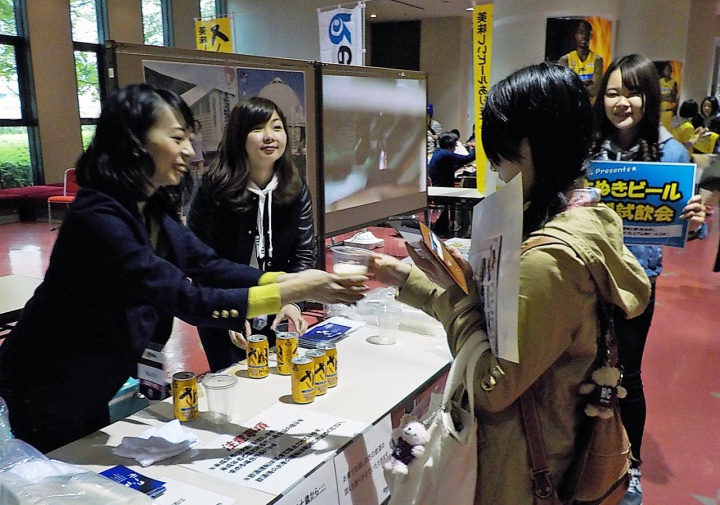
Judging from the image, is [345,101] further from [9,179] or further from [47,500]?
[9,179]

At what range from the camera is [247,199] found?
2.29 meters

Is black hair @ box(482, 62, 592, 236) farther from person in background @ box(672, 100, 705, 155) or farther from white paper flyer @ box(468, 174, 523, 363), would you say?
person in background @ box(672, 100, 705, 155)

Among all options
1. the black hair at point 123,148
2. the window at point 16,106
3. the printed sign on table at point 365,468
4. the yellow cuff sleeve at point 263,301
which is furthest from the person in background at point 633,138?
the window at point 16,106

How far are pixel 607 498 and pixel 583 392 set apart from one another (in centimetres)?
23

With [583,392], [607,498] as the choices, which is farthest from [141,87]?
[607,498]

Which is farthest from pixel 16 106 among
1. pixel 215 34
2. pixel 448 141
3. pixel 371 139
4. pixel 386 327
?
pixel 386 327

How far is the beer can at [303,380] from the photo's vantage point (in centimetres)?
153

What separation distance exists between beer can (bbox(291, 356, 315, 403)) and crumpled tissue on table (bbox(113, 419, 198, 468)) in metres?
0.30

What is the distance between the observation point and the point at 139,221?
4.68ft

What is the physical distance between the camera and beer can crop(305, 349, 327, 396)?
5.18ft

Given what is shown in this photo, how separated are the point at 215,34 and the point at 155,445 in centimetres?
805

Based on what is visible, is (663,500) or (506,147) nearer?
(506,147)

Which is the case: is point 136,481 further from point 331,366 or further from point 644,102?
point 644,102

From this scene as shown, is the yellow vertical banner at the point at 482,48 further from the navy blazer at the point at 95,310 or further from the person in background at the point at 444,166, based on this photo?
the navy blazer at the point at 95,310
